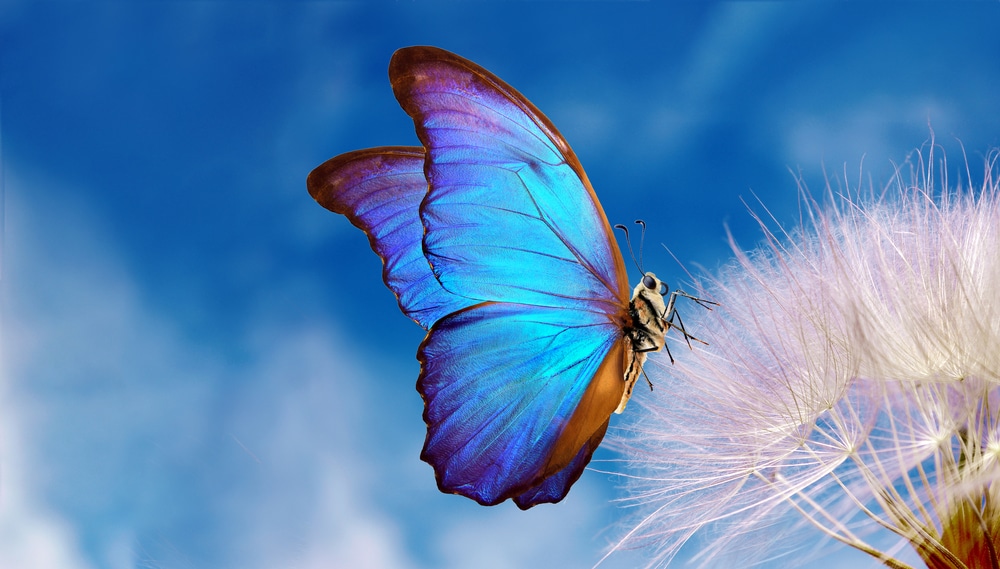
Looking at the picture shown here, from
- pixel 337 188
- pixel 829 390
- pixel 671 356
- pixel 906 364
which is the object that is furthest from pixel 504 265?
pixel 906 364

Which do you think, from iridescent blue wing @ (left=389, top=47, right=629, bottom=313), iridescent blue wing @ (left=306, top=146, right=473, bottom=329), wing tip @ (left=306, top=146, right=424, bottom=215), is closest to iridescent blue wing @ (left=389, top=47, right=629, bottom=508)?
iridescent blue wing @ (left=389, top=47, right=629, bottom=313)

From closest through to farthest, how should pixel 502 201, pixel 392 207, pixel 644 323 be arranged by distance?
pixel 502 201, pixel 644 323, pixel 392 207

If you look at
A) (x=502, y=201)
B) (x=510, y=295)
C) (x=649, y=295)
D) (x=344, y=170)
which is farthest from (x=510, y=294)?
(x=344, y=170)

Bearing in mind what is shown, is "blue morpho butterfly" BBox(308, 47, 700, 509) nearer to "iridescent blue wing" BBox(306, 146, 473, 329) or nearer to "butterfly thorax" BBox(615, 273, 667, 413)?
"butterfly thorax" BBox(615, 273, 667, 413)

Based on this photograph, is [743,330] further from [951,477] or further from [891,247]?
[951,477]

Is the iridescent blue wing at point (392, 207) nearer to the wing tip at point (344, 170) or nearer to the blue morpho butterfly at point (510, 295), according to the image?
the wing tip at point (344, 170)

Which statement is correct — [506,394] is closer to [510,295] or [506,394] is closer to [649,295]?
[510,295]
